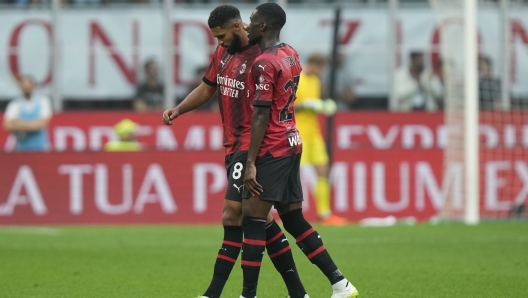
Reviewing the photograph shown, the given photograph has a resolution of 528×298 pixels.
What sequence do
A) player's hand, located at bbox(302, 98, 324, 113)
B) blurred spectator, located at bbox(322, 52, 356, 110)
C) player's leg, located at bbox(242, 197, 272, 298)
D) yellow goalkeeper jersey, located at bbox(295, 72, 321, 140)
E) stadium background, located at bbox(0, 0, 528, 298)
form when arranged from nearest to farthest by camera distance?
player's leg, located at bbox(242, 197, 272, 298)
stadium background, located at bbox(0, 0, 528, 298)
player's hand, located at bbox(302, 98, 324, 113)
yellow goalkeeper jersey, located at bbox(295, 72, 321, 140)
blurred spectator, located at bbox(322, 52, 356, 110)

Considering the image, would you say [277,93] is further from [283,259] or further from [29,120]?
[29,120]

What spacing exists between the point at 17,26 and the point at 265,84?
45.4ft

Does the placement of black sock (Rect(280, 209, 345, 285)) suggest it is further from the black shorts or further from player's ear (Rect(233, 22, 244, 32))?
player's ear (Rect(233, 22, 244, 32))

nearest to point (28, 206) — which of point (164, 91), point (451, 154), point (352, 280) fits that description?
point (164, 91)

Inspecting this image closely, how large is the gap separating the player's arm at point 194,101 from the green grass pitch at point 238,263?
4.75 feet

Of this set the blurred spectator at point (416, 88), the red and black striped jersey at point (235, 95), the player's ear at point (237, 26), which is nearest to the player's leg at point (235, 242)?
the red and black striped jersey at point (235, 95)

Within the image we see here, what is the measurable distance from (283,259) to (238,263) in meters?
3.38

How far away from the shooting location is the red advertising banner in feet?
52.8

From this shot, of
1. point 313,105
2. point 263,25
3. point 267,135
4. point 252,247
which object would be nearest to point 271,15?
point 263,25

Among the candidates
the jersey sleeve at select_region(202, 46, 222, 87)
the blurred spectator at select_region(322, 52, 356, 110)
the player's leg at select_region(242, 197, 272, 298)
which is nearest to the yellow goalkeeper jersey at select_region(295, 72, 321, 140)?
the blurred spectator at select_region(322, 52, 356, 110)

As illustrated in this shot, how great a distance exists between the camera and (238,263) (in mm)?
10703

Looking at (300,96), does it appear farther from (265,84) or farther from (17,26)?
(265,84)

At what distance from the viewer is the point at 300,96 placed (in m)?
15.6

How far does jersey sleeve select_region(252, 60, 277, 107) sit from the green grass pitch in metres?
1.91
